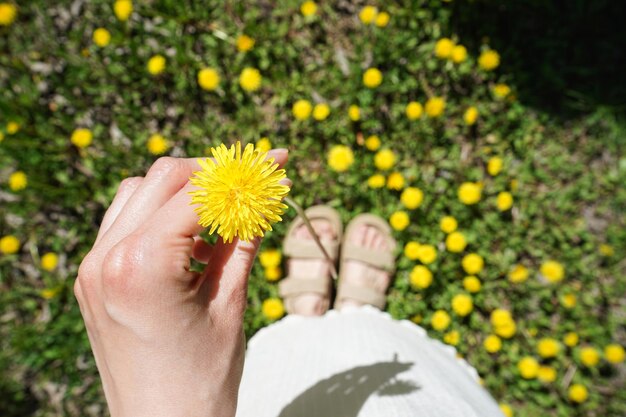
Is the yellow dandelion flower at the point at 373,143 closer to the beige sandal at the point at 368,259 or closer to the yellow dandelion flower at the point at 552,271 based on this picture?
the beige sandal at the point at 368,259

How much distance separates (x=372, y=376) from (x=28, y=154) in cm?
225

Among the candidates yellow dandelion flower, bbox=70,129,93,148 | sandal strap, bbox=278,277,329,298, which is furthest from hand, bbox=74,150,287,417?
yellow dandelion flower, bbox=70,129,93,148

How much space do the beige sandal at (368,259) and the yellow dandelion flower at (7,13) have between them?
235cm

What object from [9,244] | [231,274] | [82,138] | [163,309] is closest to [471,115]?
[231,274]

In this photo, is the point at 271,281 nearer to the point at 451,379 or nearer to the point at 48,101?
the point at 451,379

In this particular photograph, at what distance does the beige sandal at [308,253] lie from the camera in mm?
2020

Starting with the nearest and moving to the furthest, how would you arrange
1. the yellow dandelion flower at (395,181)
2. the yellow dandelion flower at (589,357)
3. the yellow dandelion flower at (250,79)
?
the yellow dandelion flower at (589,357) → the yellow dandelion flower at (395,181) → the yellow dandelion flower at (250,79)

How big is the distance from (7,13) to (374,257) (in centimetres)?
255

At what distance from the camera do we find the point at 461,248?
6.24ft

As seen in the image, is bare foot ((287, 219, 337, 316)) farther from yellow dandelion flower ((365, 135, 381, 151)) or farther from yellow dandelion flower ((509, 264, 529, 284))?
yellow dandelion flower ((509, 264, 529, 284))

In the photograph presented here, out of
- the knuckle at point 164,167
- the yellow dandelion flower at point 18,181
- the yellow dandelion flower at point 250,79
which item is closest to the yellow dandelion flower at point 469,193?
the yellow dandelion flower at point 250,79

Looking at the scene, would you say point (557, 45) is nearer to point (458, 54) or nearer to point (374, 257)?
point (458, 54)

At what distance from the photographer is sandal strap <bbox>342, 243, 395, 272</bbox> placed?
2025 mm

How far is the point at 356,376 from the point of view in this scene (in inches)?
51.6
